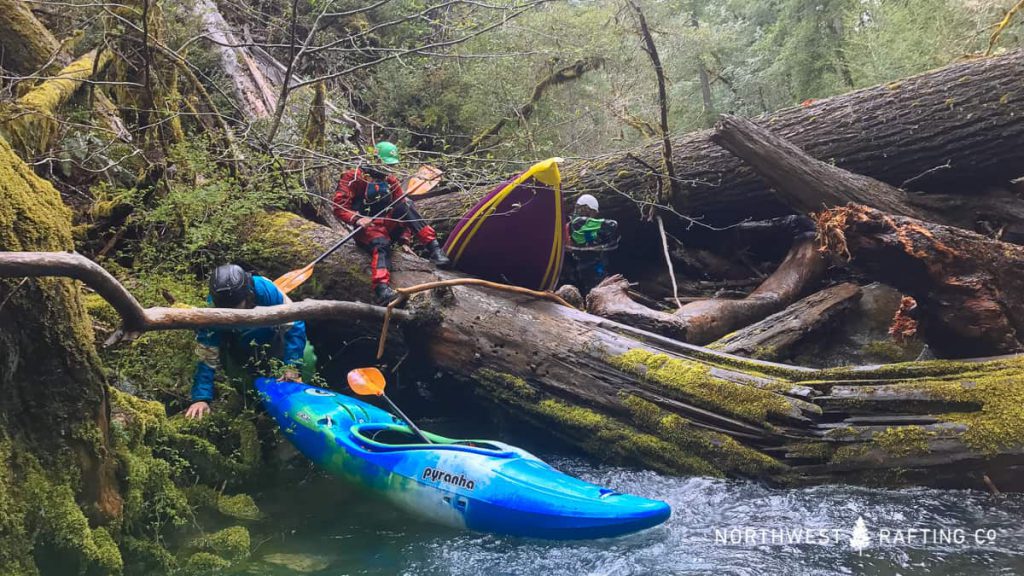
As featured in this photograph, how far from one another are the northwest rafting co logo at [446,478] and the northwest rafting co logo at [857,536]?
119cm

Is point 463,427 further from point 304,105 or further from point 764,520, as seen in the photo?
point 304,105

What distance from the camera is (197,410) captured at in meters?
3.68

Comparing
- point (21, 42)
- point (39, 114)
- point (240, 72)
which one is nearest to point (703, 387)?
point (39, 114)

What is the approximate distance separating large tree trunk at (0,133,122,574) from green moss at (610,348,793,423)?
8.75 feet

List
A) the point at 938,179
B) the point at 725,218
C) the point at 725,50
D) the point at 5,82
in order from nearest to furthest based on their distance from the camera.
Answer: the point at 938,179, the point at 5,82, the point at 725,218, the point at 725,50

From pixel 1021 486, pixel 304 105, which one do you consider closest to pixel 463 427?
pixel 1021 486

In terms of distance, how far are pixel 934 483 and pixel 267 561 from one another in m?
3.16

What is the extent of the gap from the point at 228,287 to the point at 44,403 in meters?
1.29

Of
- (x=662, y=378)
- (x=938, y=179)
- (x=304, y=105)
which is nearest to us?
(x=662, y=378)

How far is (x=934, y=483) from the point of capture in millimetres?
2979

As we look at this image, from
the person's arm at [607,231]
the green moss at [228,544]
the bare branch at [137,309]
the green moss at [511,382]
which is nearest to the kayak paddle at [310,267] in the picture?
the bare branch at [137,309]

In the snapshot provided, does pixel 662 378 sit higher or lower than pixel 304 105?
lower

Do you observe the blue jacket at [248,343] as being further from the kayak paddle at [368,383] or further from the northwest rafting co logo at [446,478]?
the northwest rafting co logo at [446,478]

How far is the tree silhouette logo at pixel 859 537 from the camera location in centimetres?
275
